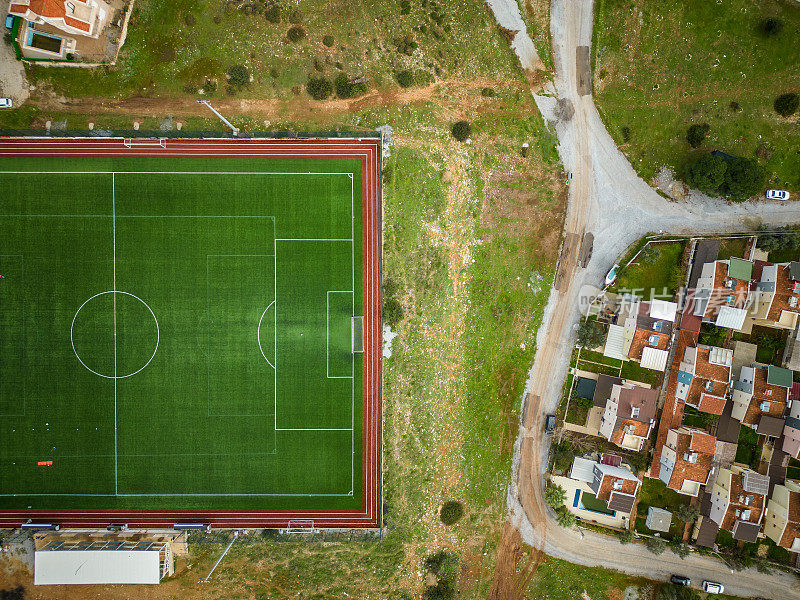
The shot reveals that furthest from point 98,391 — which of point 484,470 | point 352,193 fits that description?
point 484,470

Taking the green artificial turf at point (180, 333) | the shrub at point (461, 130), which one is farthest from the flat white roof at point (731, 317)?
the green artificial turf at point (180, 333)

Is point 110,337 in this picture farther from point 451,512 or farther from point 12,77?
point 451,512

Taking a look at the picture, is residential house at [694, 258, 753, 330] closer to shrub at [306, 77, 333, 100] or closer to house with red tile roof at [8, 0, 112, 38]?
shrub at [306, 77, 333, 100]

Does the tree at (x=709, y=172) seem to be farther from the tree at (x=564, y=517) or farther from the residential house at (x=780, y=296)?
the tree at (x=564, y=517)

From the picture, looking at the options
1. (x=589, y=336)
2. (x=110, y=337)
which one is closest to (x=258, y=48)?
(x=110, y=337)

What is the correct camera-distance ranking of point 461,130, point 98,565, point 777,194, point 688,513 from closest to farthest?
1. point 98,565
2. point 461,130
3. point 688,513
4. point 777,194

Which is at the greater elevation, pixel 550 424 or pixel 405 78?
pixel 405 78
